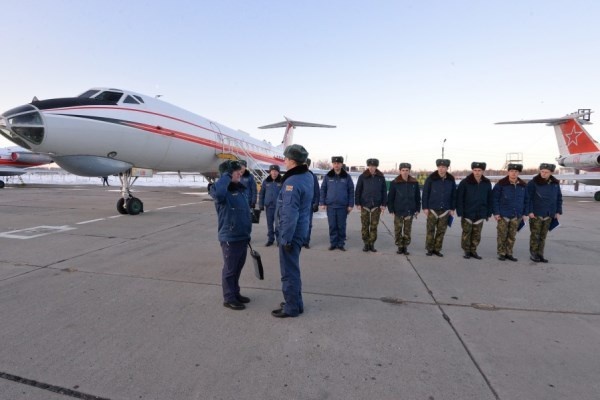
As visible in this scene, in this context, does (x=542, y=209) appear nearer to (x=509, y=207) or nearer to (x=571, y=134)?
(x=509, y=207)

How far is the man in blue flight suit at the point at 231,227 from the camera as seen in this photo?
3346 mm

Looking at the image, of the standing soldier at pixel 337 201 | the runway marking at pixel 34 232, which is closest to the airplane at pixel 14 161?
the runway marking at pixel 34 232

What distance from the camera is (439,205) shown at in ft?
19.1

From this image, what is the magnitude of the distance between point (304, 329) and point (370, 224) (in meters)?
3.58

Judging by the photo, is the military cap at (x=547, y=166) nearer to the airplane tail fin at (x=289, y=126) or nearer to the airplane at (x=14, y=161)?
the airplane tail fin at (x=289, y=126)

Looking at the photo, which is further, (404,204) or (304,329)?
(404,204)

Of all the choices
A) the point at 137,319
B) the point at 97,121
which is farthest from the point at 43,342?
the point at 97,121

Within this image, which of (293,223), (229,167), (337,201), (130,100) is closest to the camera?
(293,223)

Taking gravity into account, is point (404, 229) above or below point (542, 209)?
below

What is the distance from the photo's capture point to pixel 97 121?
789cm

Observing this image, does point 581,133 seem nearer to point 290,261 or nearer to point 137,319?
point 290,261

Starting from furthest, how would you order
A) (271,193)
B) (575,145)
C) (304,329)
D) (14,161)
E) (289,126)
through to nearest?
(289,126), (14,161), (575,145), (271,193), (304,329)

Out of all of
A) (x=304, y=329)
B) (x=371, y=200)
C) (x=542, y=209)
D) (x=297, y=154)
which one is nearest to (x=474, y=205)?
(x=542, y=209)

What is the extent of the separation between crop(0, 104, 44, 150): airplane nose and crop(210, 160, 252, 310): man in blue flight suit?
6.29m
